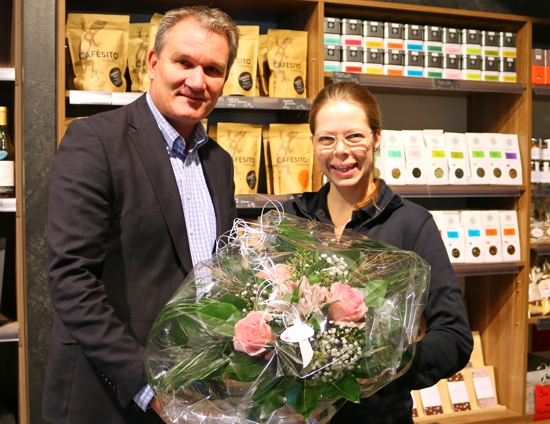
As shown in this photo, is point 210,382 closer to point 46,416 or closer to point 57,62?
point 46,416

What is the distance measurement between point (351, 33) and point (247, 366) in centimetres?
263

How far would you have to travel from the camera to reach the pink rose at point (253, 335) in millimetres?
1003

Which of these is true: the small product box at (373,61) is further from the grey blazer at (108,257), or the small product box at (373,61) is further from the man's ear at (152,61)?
the grey blazer at (108,257)

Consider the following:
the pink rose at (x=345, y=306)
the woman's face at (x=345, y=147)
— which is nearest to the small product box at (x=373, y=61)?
the woman's face at (x=345, y=147)

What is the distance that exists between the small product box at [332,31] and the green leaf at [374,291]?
2.40 m

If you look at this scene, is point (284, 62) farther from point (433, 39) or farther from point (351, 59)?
point (433, 39)

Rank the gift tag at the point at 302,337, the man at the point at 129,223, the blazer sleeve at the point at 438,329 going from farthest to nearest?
the man at the point at 129,223
the blazer sleeve at the point at 438,329
the gift tag at the point at 302,337

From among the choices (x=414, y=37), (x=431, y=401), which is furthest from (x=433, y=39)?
(x=431, y=401)

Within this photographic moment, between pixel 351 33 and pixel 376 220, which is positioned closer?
pixel 376 220

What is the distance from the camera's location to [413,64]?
348 centimetres

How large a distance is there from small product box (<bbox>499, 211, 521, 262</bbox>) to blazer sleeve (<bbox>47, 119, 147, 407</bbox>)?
2673 millimetres

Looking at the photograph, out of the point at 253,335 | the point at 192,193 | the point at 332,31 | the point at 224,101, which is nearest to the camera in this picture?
the point at 253,335

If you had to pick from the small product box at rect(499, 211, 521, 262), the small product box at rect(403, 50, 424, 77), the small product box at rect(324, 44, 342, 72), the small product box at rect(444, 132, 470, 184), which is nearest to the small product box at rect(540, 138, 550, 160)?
the small product box at rect(499, 211, 521, 262)

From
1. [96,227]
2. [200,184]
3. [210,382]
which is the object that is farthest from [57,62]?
[210,382]
